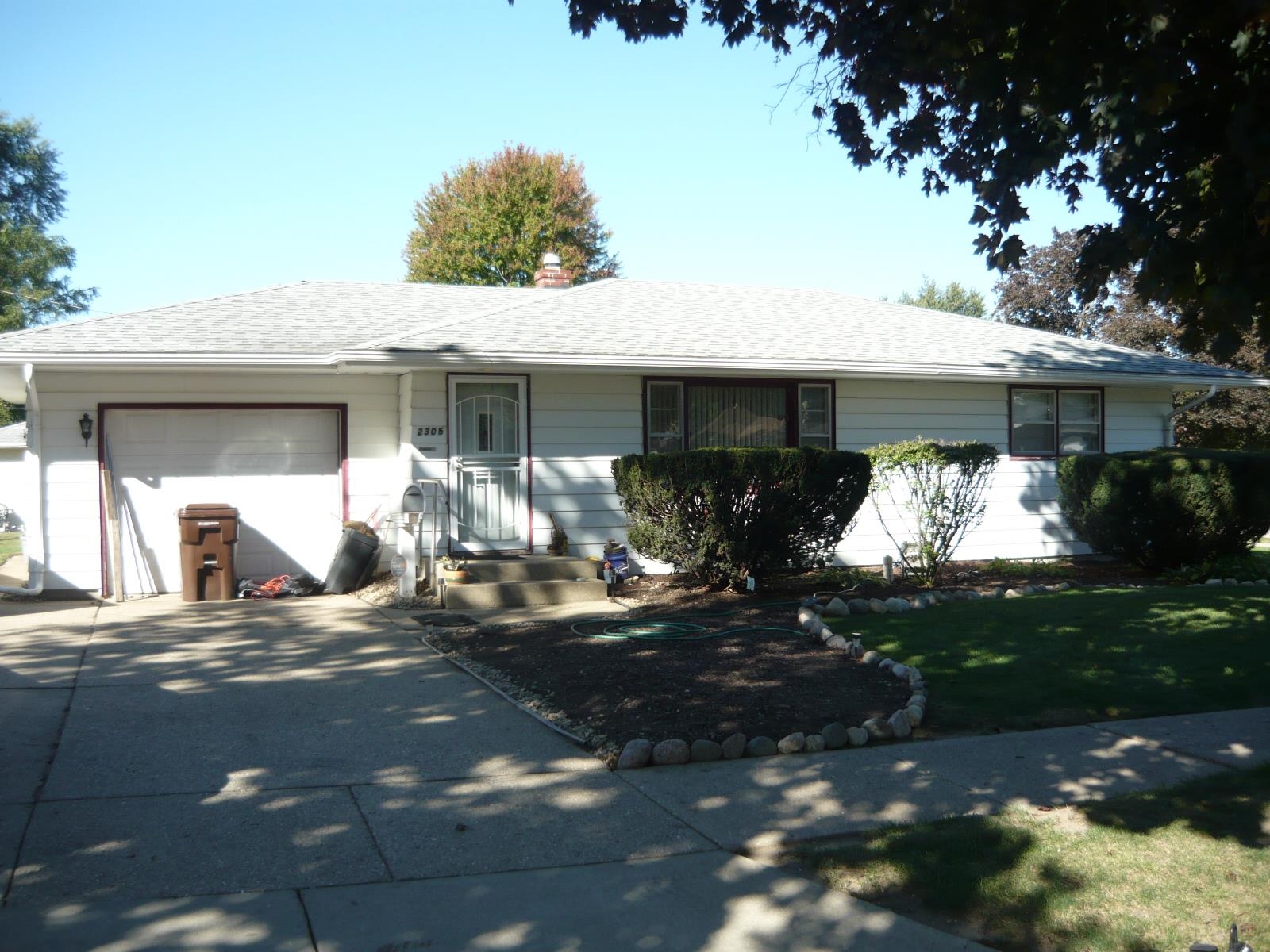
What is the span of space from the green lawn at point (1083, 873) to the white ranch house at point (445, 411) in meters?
8.74

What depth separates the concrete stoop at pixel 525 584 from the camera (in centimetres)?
1211

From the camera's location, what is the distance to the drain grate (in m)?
10.9

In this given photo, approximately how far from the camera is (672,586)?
1315 centimetres

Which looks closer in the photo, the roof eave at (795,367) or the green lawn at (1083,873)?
the green lawn at (1083,873)

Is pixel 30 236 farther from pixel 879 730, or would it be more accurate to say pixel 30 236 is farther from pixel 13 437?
pixel 879 730

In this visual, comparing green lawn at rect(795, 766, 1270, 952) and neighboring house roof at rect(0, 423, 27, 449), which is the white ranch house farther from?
neighboring house roof at rect(0, 423, 27, 449)

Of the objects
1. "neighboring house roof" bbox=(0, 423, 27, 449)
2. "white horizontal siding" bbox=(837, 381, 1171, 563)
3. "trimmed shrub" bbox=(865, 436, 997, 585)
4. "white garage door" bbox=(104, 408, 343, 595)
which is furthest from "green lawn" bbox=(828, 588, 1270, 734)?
"neighboring house roof" bbox=(0, 423, 27, 449)

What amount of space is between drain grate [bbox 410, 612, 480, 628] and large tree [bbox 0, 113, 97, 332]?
1504 inches

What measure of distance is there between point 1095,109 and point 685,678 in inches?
179

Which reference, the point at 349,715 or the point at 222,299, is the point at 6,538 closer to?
the point at 222,299

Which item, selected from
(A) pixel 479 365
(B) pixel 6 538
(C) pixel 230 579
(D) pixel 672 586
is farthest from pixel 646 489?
(B) pixel 6 538

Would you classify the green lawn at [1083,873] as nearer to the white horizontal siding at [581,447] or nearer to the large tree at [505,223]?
the white horizontal siding at [581,447]

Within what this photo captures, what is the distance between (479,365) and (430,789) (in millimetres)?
7655

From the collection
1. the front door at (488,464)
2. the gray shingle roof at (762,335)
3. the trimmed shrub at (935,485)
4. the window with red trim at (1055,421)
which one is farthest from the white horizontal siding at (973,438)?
the front door at (488,464)
